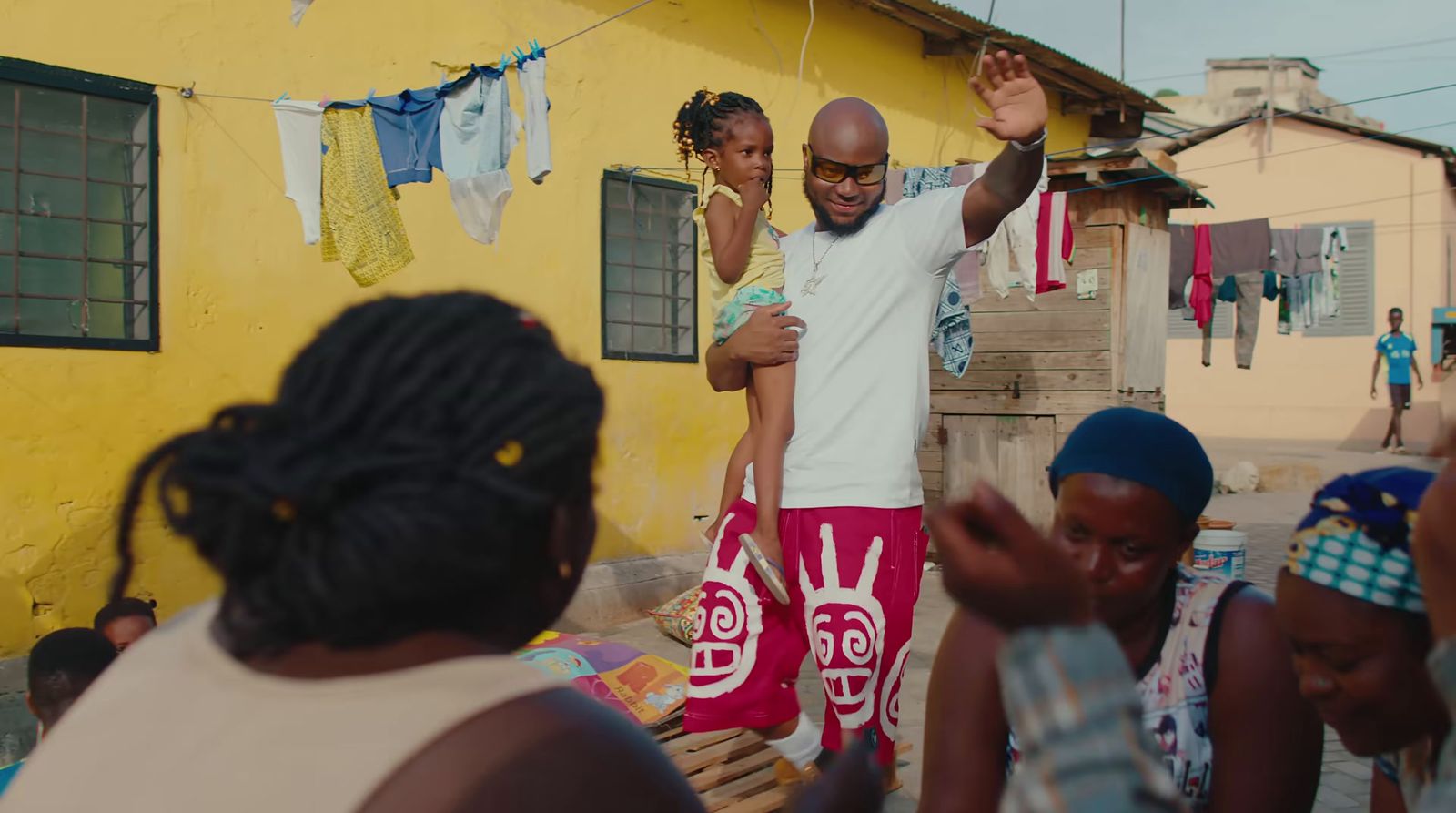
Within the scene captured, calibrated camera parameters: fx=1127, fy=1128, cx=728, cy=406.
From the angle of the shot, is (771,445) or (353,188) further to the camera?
(353,188)

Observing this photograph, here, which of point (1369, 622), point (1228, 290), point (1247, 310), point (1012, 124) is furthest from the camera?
point (1247, 310)

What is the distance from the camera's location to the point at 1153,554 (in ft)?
6.03

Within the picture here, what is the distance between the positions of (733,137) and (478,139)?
97.5 inches

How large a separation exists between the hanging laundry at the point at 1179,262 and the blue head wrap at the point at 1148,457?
902cm

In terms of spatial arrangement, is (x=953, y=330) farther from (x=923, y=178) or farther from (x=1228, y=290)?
(x=1228, y=290)

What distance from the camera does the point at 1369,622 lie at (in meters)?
1.44

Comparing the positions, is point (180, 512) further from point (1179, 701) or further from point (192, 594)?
point (192, 594)

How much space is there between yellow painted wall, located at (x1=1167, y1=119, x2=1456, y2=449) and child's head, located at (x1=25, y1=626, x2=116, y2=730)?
62.4ft

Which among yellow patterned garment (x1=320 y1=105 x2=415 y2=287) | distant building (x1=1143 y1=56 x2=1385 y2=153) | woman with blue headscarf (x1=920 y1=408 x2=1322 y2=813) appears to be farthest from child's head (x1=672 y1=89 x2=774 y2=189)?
distant building (x1=1143 y1=56 x2=1385 y2=153)

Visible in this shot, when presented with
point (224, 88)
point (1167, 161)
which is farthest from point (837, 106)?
point (1167, 161)

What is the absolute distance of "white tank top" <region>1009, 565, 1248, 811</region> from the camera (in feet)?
5.92

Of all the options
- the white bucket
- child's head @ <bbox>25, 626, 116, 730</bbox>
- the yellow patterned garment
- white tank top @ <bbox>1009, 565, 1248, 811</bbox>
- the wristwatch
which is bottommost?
child's head @ <bbox>25, 626, 116, 730</bbox>

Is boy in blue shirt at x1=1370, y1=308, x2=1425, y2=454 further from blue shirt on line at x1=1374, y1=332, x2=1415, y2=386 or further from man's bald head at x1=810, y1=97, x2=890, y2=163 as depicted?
man's bald head at x1=810, y1=97, x2=890, y2=163

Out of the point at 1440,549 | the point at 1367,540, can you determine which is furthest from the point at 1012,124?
the point at 1440,549
